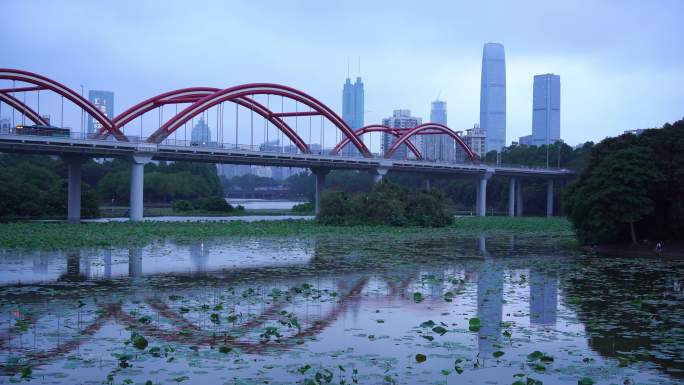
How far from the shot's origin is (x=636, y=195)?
35531 mm

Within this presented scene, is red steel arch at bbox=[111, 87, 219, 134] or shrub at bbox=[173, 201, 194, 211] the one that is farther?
shrub at bbox=[173, 201, 194, 211]

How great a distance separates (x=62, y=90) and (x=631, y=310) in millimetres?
46599

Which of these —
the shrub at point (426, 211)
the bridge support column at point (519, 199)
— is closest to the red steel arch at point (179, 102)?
the shrub at point (426, 211)

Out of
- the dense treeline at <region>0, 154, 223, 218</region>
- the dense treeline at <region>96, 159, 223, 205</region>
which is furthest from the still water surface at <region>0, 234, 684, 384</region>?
the dense treeline at <region>96, 159, 223, 205</region>

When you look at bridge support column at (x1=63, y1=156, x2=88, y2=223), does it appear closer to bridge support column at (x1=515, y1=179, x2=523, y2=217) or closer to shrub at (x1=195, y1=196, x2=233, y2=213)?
shrub at (x1=195, y1=196, x2=233, y2=213)

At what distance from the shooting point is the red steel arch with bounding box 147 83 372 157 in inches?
2109

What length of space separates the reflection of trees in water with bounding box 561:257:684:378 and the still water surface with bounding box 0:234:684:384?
0.06m

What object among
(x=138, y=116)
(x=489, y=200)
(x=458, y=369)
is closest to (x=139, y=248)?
(x=458, y=369)

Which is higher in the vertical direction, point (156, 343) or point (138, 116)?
point (138, 116)

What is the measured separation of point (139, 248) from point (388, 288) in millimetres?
15129

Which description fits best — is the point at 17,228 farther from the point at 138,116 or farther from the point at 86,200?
the point at 86,200

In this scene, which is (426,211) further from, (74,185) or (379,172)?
(74,185)

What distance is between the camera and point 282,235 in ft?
136

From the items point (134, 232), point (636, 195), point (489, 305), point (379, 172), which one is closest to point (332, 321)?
point (489, 305)
